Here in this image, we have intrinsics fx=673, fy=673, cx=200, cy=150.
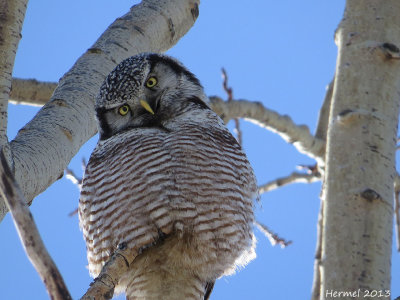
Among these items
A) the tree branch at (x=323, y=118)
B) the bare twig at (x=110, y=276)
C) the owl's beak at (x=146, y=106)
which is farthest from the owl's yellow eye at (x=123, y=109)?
the tree branch at (x=323, y=118)

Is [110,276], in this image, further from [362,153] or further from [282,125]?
[282,125]

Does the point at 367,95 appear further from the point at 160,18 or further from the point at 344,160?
the point at 160,18

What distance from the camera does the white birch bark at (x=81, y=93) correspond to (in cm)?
283

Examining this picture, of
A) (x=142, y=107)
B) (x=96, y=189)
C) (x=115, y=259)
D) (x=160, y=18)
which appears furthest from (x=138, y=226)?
(x=160, y=18)

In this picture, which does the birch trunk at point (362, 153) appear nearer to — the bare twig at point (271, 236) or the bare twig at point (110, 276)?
the bare twig at point (110, 276)

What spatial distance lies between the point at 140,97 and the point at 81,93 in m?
0.33

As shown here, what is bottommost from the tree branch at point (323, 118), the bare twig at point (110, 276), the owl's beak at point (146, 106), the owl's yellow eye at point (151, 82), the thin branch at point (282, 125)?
the bare twig at point (110, 276)

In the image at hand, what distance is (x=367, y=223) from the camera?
2457 millimetres

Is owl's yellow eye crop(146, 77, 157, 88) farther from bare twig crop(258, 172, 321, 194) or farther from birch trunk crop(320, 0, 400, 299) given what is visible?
bare twig crop(258, 172, 321, 194)

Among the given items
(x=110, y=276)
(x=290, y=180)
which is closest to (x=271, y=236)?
(x=290, y=180)

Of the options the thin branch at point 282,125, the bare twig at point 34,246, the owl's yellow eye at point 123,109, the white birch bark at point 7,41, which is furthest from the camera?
the thin branch at point 282,125

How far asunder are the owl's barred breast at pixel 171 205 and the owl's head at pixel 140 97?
0.26m

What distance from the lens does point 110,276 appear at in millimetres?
2307

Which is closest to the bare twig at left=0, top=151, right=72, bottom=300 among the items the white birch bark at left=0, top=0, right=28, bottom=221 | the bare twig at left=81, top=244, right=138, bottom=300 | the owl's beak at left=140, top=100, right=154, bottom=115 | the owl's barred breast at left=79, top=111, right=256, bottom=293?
the bare twig at left=81, top=244, right=138, bottom=300
